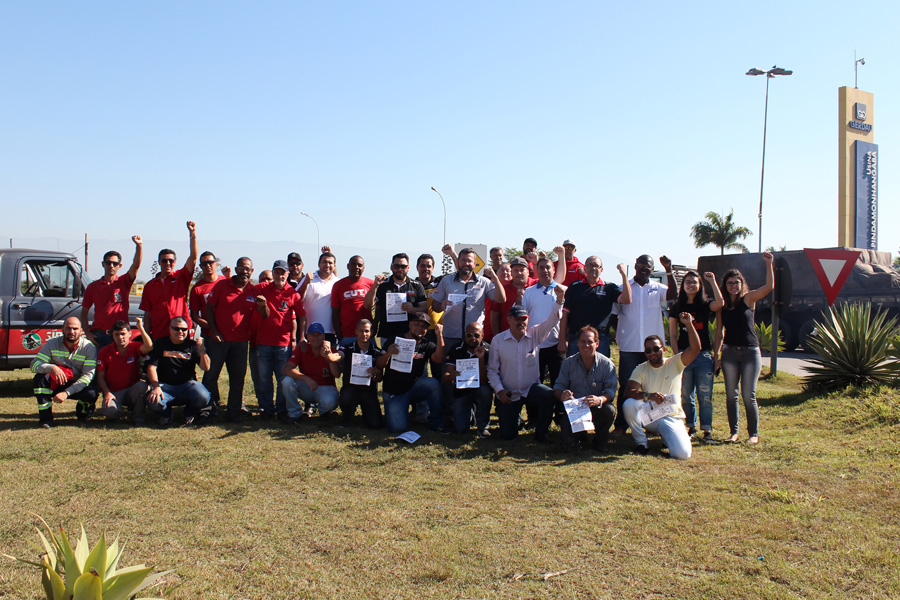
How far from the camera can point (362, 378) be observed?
7.53 m

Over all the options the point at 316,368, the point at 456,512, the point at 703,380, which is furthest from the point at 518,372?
the point at 456,512

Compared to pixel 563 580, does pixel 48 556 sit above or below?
above

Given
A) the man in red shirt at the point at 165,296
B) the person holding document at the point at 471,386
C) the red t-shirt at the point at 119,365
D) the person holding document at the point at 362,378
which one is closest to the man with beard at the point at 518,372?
the person holding document at the point at 471,386

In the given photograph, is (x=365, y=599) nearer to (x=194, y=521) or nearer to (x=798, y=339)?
(x=194, y=521)

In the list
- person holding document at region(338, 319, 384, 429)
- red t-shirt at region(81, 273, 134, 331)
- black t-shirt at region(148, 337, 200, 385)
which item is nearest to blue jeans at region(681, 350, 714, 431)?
person holding document at region(338, 319, 384, 429)

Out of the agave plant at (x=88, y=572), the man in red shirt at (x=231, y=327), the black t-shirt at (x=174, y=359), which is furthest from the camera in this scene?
the man in red shirt at (x=231, y=327)

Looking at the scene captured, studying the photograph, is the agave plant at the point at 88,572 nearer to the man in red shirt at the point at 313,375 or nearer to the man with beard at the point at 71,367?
the man in red shirt at the point at 313,375

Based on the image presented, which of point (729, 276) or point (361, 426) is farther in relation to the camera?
point (361, 426)

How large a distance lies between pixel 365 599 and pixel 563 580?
108 cm

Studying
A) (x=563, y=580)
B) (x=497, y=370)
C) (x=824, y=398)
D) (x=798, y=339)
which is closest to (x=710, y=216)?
(x=798, y=339)

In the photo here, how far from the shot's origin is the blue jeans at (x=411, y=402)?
7.42 m

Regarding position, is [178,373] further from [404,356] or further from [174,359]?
[404,356]

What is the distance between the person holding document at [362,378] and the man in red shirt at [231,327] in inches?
51.0

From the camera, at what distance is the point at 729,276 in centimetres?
700
